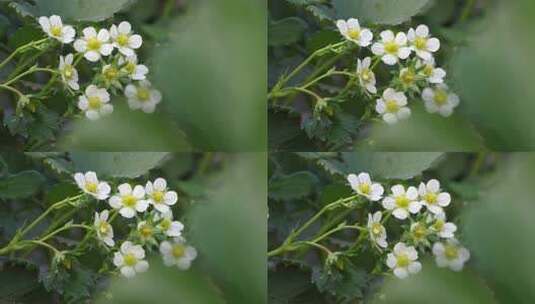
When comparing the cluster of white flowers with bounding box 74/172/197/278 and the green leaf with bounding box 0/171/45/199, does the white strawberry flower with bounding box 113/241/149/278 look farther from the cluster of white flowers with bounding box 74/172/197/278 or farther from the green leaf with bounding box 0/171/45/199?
the green leaf with bounding box 0/171/45/199

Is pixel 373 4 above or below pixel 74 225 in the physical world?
above

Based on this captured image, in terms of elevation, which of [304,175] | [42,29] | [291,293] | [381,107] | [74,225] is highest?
[42,29]

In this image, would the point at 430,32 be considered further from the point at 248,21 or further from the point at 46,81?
the point at 46,81

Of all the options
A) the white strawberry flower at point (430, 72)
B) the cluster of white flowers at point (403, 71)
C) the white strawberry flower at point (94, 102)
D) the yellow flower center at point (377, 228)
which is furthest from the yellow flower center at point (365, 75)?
the white strawberry flower at point (94, 102)

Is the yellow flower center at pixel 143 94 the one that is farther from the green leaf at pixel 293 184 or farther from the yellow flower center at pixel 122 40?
the green leaf at pixel 293 184

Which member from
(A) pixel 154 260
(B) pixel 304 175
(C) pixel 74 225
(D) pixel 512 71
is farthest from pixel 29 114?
(D) pixel 512 71

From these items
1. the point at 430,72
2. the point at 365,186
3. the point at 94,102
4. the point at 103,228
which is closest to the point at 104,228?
the point at 103,228
